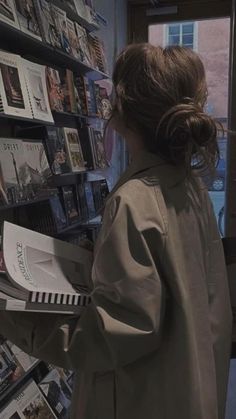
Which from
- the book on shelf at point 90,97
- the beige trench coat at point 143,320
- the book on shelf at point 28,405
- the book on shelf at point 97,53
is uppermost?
the book on shelf at point 97,53

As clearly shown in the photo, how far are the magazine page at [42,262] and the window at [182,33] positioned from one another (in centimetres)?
296

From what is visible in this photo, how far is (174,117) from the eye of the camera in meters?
0.86

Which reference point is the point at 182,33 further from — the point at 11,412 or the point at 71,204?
the point at 11,412

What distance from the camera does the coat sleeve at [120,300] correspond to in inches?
32.0

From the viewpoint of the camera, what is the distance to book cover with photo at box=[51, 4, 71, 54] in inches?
84.2

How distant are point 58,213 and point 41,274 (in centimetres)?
132

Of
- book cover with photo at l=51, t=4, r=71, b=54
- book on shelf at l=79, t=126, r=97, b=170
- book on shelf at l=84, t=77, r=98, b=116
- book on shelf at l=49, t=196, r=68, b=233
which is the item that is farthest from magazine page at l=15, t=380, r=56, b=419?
book cover with photo at l=51, t=4, r=71, b=54

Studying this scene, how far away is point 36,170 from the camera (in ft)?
6.39

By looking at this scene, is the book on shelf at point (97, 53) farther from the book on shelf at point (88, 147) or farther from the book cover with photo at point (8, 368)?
the book cover with photo at point (8, 368)

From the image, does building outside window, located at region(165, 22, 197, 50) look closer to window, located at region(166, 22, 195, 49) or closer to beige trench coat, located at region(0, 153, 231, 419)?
window, located at region(166, 22, 195, 49)

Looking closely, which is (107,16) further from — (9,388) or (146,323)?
(146,323)

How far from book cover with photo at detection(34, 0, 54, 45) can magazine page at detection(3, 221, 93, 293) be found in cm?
126

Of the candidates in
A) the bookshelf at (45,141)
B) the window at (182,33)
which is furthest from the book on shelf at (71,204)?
the window at (182,33)

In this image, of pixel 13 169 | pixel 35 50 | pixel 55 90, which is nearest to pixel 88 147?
pixel 55 90
